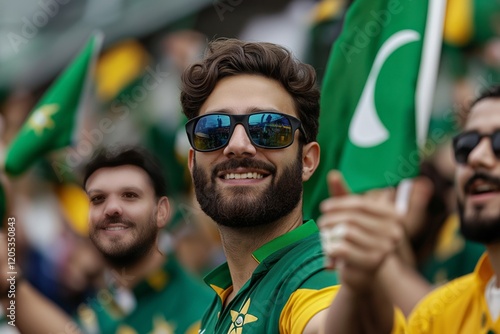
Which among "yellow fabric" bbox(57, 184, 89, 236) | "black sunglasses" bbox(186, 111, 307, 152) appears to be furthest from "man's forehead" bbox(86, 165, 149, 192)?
"yellow fabric" bbox(57, 184, 89, 236)

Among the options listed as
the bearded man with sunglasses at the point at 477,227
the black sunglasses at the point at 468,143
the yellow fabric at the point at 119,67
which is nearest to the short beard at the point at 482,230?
the bearded man with sunglasses at the point at 477,227

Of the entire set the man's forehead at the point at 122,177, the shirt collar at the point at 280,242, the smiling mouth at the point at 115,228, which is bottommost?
the shirt collar at the point at 280,242

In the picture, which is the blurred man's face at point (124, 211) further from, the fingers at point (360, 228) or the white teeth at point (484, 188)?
the fingers at point (360, 228)

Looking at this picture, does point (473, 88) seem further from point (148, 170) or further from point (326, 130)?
point (148, 170)

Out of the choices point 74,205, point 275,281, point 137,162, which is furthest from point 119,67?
point 275,281

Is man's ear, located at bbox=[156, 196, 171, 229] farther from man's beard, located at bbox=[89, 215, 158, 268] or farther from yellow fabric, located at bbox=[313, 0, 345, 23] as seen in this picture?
yellow fabric, located at bbox=[313, 0, 345, 23]

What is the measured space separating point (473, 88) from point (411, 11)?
582 millimetres

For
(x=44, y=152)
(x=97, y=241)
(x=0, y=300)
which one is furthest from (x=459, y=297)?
(x=44, y=152)

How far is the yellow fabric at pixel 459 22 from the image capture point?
487cm

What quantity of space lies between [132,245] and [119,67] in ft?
15.7

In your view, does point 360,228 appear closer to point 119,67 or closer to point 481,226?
point 481,226

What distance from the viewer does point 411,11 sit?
4602 mm

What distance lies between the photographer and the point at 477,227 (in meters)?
3.29

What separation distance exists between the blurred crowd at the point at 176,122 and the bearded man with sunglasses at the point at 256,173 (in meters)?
1.70
